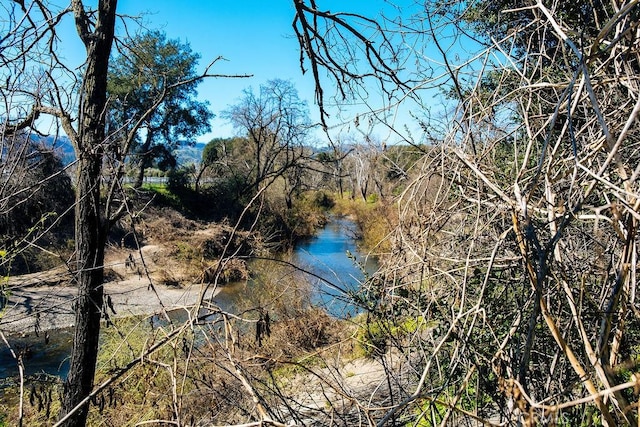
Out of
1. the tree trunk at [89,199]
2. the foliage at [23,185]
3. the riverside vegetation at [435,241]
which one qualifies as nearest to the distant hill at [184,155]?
the riverside vegetation at [435,241]

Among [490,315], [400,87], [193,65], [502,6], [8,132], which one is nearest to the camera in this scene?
[490,315]

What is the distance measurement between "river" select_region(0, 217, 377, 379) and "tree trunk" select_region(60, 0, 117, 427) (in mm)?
203

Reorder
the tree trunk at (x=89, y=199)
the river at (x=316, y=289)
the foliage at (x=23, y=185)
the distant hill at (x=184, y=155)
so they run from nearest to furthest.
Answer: the foliage at (x=23, y=185) < the river at (x=316, y=289) < the tree trunk at (x=89, y=199) < the distant hill at (x=184, y=155)

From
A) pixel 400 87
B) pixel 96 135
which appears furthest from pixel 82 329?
pixel 400 87

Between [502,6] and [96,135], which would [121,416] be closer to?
[96,135]

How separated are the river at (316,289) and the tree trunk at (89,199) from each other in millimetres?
203

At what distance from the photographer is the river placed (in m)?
2.82

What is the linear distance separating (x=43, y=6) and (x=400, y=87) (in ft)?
8.34

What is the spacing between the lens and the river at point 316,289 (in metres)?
2.82

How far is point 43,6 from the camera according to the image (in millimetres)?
3311

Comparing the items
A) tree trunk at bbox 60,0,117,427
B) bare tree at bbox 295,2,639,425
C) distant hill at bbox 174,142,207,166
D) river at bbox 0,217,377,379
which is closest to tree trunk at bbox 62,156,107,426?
tree trunk at bbox 60,0,117,427

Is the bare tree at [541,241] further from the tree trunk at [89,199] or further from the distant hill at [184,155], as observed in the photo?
the distant hill at [184,155]

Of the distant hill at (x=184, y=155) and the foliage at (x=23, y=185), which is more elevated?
the distant hill at (x=184, y=155)

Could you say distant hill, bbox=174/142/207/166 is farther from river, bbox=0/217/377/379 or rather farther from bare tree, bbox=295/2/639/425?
bare tree, bbox=295/2/639/425
